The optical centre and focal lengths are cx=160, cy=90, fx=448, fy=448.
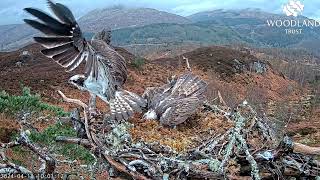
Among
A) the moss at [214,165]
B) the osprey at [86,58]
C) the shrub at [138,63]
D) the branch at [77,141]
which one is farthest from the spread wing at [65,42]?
the shrub at [138,63]

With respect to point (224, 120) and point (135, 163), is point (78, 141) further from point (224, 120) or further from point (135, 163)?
point (224, 120)

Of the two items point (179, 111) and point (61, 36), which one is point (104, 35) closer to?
point (179, 111)

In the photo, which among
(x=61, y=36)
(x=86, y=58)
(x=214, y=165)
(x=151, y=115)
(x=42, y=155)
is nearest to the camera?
(x=214, y=165)

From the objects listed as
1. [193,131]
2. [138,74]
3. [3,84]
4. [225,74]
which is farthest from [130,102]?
[225,74]

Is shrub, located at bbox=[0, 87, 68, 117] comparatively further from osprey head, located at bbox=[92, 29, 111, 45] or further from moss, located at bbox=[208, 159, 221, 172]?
moss, located at bbox=[208, 159, 221, 172]

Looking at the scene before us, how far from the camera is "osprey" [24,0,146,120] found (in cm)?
491

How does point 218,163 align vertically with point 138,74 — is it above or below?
above

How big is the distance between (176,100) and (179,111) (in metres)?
0.45

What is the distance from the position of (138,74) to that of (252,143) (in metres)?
47.2

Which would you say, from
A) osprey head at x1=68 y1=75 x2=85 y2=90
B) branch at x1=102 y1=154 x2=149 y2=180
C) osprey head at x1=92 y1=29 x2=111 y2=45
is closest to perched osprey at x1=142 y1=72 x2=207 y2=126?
osprey head at x1=68 y1=75 x2=85 y2=90

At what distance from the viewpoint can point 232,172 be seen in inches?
182

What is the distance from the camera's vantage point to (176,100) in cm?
666

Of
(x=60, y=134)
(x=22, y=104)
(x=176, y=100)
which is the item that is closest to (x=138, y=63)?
(x=22, y=104)

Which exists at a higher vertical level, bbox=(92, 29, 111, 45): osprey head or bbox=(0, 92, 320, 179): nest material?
bbox=(92, 29, 111, 45): osprey head
